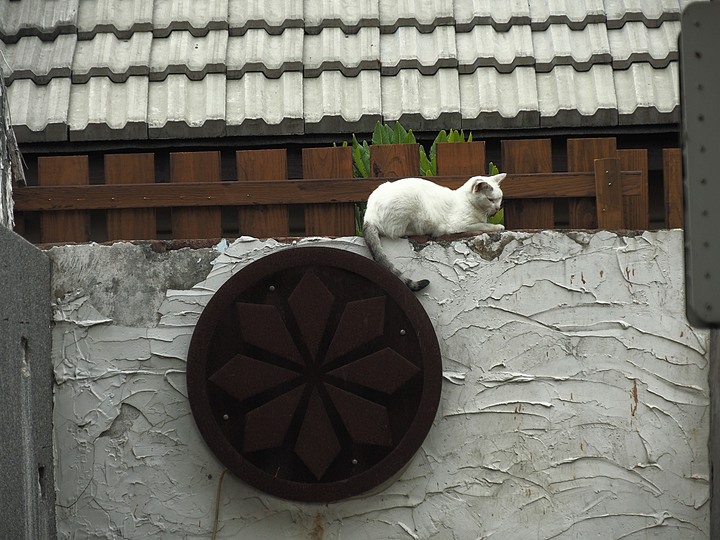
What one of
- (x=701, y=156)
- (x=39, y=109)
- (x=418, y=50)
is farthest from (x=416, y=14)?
(x=701, y=156)

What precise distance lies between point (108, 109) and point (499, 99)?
1872mm

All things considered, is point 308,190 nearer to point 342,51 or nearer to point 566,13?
point 342,51

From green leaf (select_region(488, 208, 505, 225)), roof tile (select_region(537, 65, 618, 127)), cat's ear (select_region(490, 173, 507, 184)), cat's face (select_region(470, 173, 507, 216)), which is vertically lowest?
green leaf (select_region(488, 208, 505, 225))

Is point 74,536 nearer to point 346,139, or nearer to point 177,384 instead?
point 177,384

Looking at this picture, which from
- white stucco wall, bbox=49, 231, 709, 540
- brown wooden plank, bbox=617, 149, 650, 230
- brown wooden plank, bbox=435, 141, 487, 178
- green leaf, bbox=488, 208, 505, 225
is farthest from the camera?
green leaf, bbox=488, 208, 505, 225

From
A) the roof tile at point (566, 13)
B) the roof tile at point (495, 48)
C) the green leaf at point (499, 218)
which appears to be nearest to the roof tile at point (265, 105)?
the roof tile at point (495, 48)

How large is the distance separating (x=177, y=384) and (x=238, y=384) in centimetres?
26

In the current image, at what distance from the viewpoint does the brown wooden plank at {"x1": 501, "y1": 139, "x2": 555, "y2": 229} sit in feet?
13.0

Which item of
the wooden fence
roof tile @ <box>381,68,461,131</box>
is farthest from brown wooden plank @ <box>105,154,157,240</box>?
roof tile @ <box>381,68,461,131</box>

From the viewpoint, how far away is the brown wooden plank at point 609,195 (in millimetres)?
3812

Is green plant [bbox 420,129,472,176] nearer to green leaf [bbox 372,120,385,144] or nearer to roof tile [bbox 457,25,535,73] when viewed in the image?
green leaf [bbox 372,120,385,144]

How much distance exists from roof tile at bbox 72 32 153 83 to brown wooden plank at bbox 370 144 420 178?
158cm

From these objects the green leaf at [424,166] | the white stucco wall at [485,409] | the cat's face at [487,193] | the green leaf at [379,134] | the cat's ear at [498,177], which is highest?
the green leaf at [379,134]

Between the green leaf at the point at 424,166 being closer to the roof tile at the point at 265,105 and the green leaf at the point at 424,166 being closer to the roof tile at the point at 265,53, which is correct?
the roof tile at the point at 265,105
